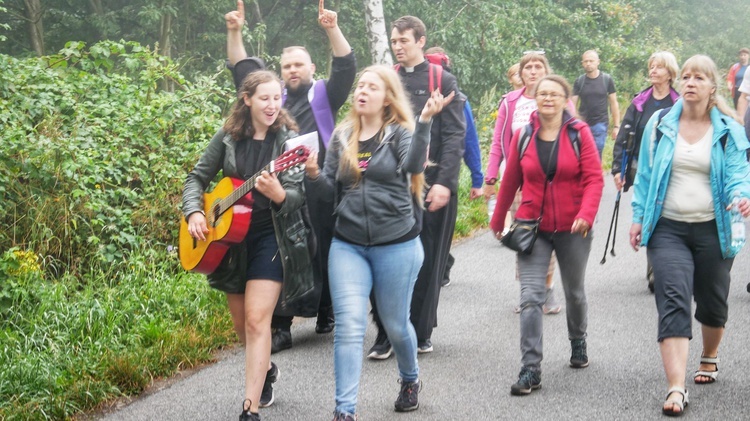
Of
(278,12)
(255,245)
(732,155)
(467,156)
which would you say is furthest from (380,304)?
(278,12)

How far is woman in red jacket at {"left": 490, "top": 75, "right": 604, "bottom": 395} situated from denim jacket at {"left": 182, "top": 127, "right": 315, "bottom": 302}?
4.52 feet

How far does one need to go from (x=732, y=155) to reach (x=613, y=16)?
69.8 ft

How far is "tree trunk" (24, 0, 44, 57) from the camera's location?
20062 millimetres

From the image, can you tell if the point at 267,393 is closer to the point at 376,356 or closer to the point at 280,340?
the point at 376,356

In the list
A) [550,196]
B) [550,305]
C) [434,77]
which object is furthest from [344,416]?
[550,305]

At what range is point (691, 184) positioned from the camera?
5520 mm

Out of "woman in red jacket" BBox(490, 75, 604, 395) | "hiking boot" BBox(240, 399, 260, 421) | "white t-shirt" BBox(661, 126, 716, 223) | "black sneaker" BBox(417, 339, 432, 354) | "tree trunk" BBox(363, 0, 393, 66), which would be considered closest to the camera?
"hiking boot" BBox(240, 399, 260, 421)

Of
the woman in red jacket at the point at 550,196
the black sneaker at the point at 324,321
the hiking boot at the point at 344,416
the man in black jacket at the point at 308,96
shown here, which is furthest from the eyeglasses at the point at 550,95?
the black sneaker at the point at 324,321

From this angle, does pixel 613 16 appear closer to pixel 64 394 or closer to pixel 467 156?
pixel 467 156

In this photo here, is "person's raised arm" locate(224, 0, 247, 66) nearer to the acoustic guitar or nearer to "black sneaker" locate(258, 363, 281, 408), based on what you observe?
the acoustic guitar

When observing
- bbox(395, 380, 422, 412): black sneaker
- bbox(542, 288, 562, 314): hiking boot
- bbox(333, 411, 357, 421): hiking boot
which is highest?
bbox(333, 411, 357, 421): hiking boot

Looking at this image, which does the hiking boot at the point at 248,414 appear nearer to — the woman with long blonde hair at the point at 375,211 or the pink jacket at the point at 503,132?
the woman with long blonde hair at the point at 375,211

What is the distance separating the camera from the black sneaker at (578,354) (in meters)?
6.22

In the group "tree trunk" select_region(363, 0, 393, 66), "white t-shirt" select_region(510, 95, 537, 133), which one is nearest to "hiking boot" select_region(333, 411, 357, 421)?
"white t-shirt" select_region(510, 95, 537, 133)
